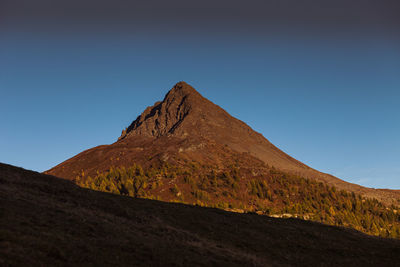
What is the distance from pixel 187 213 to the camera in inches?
1389

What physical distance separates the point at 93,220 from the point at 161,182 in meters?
66.6

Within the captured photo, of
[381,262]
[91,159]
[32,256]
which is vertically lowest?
[381,262]

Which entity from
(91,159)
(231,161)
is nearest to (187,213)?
(231,161)

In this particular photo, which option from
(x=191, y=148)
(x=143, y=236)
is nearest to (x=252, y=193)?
(x=191, y=148)

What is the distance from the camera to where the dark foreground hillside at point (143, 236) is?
583 inches

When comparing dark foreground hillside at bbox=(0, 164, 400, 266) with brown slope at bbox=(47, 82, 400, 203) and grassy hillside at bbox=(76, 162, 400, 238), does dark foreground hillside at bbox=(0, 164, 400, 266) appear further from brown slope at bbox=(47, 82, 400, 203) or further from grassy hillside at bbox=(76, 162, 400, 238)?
brown slope at bbox=(47, 82, 400, 203)

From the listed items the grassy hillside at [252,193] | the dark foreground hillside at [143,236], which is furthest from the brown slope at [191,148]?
the dark foreground hillside at [143,236]

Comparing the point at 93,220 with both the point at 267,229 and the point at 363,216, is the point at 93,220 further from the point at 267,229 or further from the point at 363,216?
the point at 363,216

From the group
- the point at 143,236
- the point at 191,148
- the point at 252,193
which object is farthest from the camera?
the point at 191,148

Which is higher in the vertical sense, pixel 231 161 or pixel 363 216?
pixel 231 161

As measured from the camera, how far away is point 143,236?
20.8m

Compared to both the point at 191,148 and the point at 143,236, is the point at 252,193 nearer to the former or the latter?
the point at 191,148

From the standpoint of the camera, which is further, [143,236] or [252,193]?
[252,193]

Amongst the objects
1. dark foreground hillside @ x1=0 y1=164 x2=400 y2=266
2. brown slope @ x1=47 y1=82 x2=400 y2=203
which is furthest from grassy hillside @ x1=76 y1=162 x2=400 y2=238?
dark foreground hillside @ x1=0 y1=164 x2=400 y2=266
